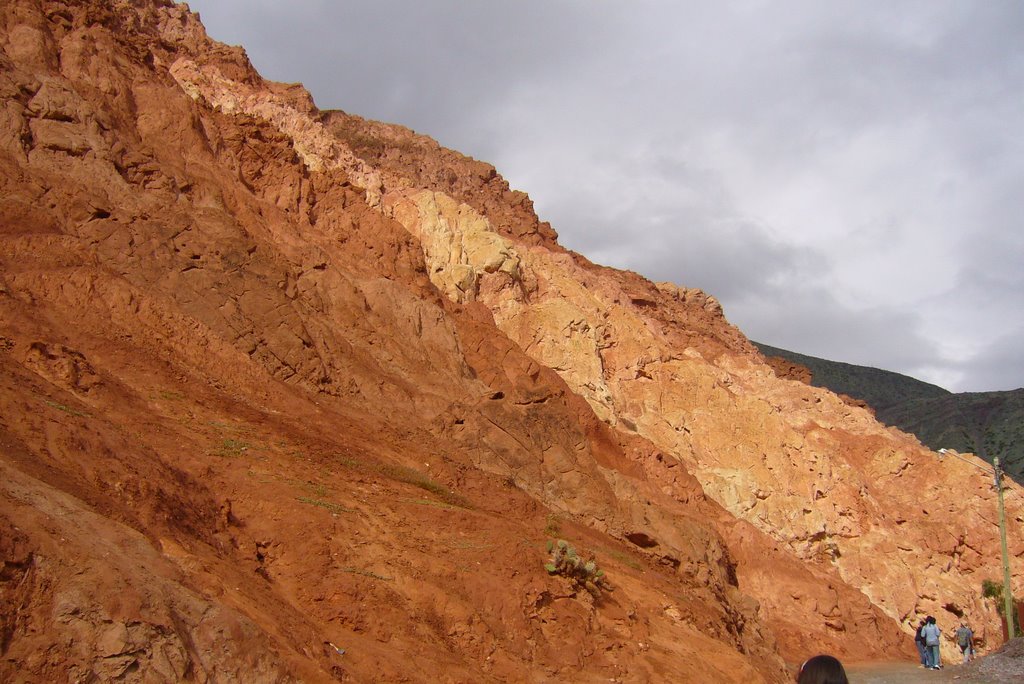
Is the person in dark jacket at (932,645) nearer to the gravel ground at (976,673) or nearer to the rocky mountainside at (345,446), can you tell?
the gravel ground at (976,673)

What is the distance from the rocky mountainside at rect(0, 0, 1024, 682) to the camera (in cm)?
1091

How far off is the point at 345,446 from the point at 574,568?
16.1 feet

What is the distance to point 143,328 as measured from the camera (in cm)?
1809

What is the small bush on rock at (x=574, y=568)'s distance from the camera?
51.8 feet

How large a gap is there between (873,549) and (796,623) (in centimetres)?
638

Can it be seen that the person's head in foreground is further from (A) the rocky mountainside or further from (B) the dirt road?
(B) the dirt road

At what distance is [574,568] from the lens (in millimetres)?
15953

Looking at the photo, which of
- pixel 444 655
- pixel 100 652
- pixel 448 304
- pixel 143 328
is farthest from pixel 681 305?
pixel 100 652

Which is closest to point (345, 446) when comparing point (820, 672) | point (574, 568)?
point (574, 568)

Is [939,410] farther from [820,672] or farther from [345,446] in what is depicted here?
[820,672]

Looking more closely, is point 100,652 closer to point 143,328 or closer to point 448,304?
point 143,328

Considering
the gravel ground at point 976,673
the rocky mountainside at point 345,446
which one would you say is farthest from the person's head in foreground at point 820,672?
the gravel ground at point 976,673

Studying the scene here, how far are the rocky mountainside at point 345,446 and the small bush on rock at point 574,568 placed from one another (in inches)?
8.0

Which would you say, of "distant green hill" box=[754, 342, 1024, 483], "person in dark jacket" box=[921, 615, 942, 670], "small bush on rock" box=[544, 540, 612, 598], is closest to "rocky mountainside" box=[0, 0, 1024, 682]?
"small bush on rock" box=[544, 540, 612, 598]
